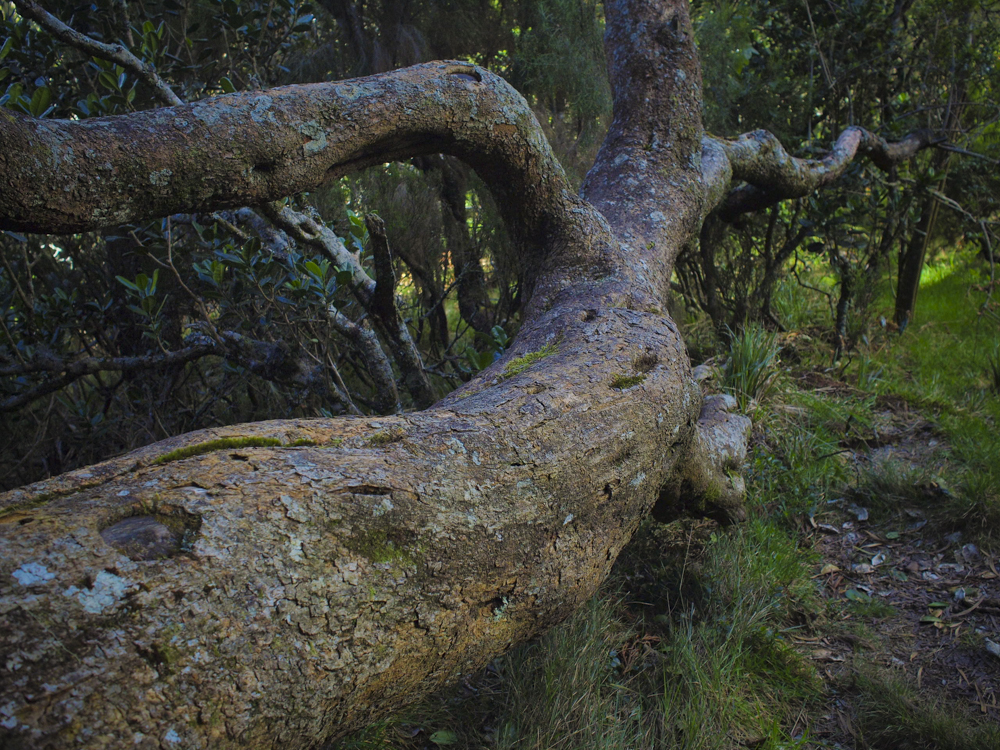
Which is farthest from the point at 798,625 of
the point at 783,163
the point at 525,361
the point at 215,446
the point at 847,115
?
the point at 847,115

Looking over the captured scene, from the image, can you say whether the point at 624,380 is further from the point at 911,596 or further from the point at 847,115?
the point at 847,115

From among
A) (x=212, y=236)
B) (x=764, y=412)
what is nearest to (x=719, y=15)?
(x=764, y=412)

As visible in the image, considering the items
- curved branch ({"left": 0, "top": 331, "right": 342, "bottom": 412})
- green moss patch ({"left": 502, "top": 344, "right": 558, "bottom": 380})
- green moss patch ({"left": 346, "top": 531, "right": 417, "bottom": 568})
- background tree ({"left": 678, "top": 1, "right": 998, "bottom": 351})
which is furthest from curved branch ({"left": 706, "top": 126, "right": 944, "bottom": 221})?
green moss patch ({"left": 346, "top": 531, "right": 417, "bottom": 568})

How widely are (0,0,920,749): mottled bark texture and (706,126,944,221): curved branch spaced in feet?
5.94

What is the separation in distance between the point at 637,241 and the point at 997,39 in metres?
4.92

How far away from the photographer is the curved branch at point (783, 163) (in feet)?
11.6

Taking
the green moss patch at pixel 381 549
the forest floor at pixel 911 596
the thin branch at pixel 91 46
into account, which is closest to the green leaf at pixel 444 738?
the green moss patch at pixel 381 549

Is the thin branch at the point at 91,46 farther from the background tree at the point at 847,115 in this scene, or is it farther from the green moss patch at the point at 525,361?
the background tree at the point at 847,115

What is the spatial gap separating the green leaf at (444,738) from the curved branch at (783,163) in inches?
119

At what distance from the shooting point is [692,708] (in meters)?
2.01

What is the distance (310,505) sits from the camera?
1173 mm

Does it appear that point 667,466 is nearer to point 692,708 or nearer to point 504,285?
point 692,708

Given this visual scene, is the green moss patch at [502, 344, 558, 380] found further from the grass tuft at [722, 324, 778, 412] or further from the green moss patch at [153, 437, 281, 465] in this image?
the grass tuft at [722, 324, 778, 412]

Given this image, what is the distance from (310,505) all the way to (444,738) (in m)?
1.17
